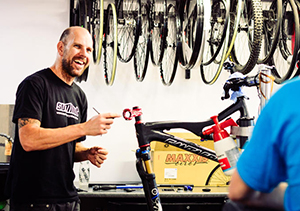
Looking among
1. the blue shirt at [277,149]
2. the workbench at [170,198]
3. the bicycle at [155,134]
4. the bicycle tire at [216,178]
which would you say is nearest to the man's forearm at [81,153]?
the bicycle at [155,134]

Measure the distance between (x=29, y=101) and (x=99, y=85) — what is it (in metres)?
1.80

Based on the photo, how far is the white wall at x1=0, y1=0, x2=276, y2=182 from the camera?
11.5ft

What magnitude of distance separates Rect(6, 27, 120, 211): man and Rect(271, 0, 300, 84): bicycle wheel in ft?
5.51

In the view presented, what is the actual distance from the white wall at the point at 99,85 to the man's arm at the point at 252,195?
2.89 meters

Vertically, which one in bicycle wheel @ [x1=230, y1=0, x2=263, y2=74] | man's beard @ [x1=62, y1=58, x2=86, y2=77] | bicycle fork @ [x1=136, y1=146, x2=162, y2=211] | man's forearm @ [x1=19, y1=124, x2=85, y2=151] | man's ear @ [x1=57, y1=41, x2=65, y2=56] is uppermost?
bicycle wheel @ [x1=230, y1=0, x2=263, y2=74]

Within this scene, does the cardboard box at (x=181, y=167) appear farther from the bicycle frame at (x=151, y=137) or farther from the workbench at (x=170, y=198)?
the bicycle frame at (x=151, y=137)

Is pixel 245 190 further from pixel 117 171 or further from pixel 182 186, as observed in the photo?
pixel 117 171

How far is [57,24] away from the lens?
11.7 feet

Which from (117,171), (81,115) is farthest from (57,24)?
(81,115)

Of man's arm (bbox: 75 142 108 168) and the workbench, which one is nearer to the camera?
man's arm (bbox: 75 142 108 168)

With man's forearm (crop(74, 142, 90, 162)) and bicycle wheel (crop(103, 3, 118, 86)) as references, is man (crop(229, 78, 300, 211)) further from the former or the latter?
bicycle wheel (crop(103, 3, 118, 86))

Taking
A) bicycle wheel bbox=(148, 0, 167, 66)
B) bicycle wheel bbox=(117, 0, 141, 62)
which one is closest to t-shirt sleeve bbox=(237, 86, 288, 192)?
bicycle wheel bbox=(148, 0, 167, 66)

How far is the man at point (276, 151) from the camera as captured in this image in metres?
0.54

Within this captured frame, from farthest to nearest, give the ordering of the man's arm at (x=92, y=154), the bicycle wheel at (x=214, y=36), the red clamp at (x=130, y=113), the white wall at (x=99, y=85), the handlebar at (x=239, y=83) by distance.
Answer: the white wall at (x=99, y=85) < the bicycle wheel at (x=214, y=36) < the man's arm at (x=92, y=154) < the red clamp at (x=130, y=113) < the handlebar at (x=239, y=83)
